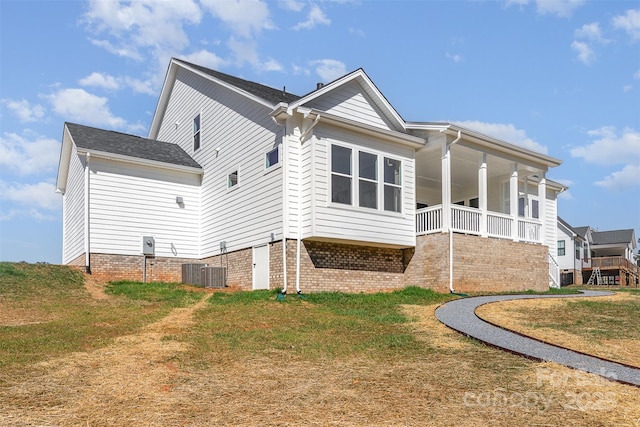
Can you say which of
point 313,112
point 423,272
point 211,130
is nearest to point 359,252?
point 423,272

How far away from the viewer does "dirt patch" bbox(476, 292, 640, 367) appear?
8430 millimetres

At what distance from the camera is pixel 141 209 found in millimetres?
18531

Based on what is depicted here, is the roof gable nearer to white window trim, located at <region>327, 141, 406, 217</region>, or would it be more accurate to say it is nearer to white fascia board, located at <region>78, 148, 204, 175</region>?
white window trim, located at <region>327, 141, 406, 217</region>

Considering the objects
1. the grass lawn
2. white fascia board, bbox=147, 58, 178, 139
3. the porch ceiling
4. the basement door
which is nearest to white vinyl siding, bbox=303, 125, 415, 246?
the basement door

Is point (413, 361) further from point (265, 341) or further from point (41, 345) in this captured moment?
point (41, 345)

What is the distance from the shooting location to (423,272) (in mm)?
17141

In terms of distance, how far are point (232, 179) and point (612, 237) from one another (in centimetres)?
4616

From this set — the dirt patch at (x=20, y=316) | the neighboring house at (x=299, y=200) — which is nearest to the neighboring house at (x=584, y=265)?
the neighboring house at (x=299, y=200)

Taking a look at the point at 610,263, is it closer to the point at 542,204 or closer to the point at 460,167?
the point at 542,204

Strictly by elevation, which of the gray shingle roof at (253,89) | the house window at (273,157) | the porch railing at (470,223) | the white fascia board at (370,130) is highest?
the gray shingle roof at (253,89)

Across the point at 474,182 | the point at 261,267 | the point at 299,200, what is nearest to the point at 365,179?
the point at 299,200

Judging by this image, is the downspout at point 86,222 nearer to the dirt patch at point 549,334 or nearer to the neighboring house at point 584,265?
the dirt patch at point 549,334

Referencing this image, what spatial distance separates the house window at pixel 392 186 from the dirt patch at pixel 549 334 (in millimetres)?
4525

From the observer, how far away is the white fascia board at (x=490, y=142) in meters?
17.2
